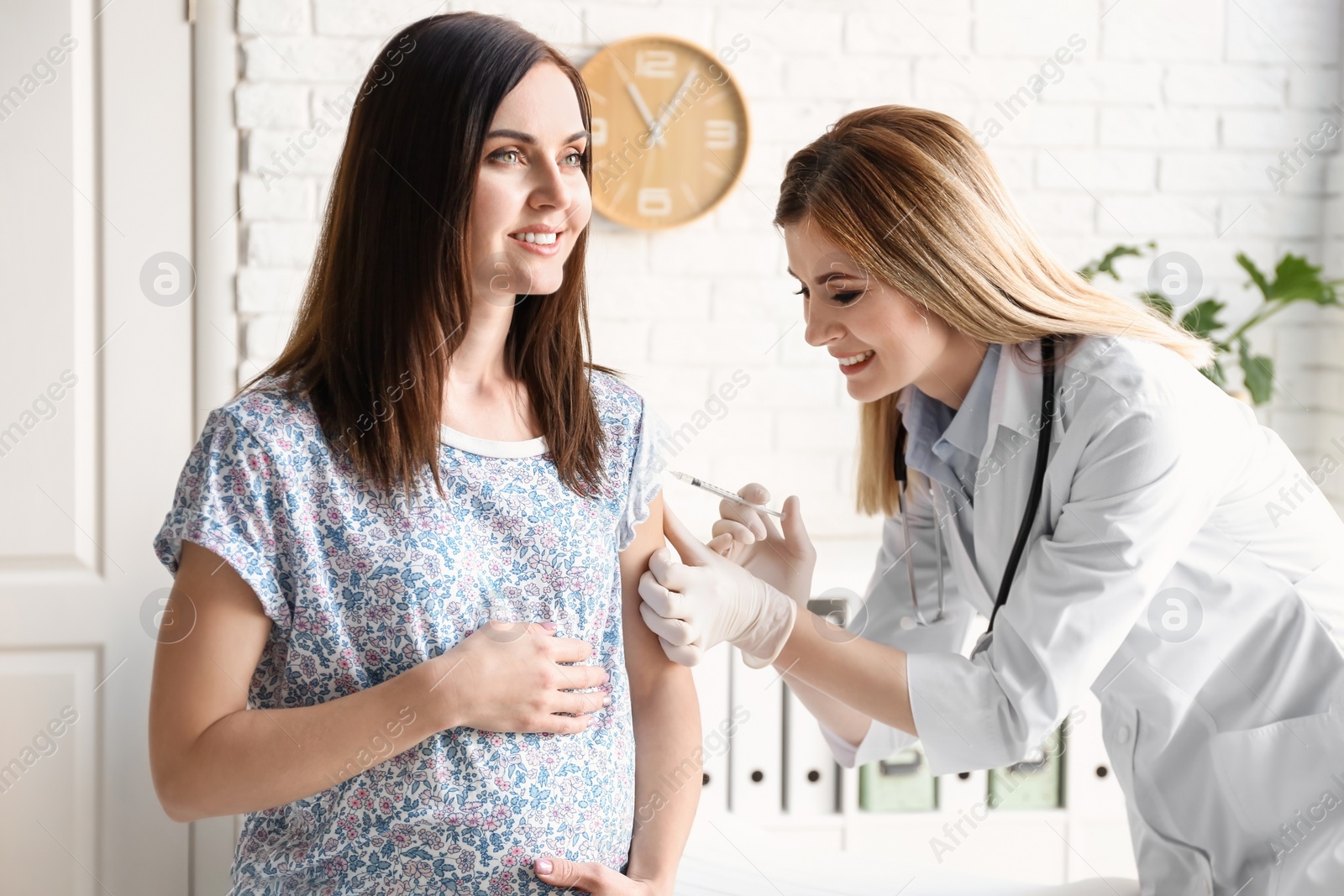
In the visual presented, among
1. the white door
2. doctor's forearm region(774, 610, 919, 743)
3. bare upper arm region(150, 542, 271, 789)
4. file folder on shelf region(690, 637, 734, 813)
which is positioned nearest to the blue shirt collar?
doctor's forearm region(774, 610, 919, 743)

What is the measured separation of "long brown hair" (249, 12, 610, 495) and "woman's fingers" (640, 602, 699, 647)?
32 cm

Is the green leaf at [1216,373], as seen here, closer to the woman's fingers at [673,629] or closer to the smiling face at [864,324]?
the smiling face at [864,324]

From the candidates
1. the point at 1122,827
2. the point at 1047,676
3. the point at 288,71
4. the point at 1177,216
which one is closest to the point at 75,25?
the point at 288,71

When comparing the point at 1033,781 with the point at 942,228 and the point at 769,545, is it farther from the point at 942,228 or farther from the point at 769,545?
the point at 942,228

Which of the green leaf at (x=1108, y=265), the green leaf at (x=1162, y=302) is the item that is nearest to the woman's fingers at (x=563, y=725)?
the green leaf at (x=1108, y=265)

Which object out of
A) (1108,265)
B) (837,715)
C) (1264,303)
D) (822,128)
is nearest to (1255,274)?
(1264,303)

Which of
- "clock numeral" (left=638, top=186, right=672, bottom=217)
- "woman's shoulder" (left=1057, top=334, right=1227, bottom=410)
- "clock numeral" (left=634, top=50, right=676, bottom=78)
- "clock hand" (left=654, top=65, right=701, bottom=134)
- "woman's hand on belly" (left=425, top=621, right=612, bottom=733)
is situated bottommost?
"woman's hand on belly" (left=425, top=621, right=612, bottom=733)

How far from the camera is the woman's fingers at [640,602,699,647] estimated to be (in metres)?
1.22

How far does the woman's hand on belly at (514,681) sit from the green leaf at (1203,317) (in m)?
1.57

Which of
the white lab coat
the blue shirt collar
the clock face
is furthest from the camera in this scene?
the clock face

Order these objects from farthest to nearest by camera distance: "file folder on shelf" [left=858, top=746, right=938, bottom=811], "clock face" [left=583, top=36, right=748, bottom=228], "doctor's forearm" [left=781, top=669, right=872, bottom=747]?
"clock face" [left=583, top=36, right=748, bottom=228] < "file folder on shelf" [left=858, top=746, right=938, bottom=811] < "doctor's forearm" [left=781, top=669, right=872, bottom=747]

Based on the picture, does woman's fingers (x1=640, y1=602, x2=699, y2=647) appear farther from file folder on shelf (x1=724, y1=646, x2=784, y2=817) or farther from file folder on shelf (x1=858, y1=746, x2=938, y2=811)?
file folder on shelf (x1=858, y1=746, x2=938, y2=811)

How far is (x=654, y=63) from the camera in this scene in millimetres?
2033

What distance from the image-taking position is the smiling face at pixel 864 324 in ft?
4.25
